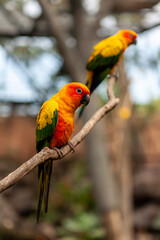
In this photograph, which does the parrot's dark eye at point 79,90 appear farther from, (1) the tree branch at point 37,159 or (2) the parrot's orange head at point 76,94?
(1) the tree branch at point 37,159

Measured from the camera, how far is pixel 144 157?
27.2 feet

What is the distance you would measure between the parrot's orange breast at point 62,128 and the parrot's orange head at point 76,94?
0.27 ft

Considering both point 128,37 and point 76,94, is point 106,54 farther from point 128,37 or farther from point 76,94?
point 76,94

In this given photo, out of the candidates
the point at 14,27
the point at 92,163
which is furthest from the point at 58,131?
the point at 14,27

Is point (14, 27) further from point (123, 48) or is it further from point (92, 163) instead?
point (123, 48)

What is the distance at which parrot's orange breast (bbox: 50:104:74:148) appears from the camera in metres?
→ 1.98

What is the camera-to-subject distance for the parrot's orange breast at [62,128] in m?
1.98

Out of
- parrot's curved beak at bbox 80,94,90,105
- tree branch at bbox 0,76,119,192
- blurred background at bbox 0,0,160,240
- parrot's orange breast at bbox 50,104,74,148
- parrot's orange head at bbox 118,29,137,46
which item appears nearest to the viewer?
tree branch at bbox 0,76,119,192

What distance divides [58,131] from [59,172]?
22.4 ft

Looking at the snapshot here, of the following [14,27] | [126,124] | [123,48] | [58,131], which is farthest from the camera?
[14,27]

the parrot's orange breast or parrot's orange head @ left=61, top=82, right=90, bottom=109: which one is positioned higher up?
parrot's orange head @ left=61, top=82, right=90, bottom=109

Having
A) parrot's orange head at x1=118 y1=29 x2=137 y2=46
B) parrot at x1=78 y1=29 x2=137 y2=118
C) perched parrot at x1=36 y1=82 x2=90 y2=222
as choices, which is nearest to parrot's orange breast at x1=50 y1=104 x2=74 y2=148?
perched parrot at x1=36 y1=82 x2=90 y2=222

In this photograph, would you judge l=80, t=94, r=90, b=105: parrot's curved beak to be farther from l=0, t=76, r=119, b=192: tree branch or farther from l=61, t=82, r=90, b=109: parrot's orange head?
l=0, t=76, r=119, b=192: tree branch

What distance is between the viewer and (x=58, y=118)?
1.97 m
